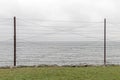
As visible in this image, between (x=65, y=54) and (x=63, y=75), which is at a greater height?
(x=65, y=54)

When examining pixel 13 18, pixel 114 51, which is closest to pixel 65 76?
pixel 13 18

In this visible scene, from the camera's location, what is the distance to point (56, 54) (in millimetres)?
19031

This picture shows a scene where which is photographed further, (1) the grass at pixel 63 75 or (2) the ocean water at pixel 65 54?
(2) the ocean water at pixel 65 54

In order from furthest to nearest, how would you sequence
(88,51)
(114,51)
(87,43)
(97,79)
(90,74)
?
1. (114,51)
2. (88,51)
3. (87,43)
4. (90,74)
5. (97,79)

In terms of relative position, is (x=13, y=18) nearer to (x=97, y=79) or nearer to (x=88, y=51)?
(x=97, y=79)

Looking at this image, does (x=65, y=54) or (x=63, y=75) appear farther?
(x=65, y=54)

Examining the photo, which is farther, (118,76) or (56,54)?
(56,54)

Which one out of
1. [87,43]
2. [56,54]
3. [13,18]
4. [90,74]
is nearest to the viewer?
[90,74]

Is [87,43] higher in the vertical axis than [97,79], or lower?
higher

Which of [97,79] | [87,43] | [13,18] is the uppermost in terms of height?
[13,18]

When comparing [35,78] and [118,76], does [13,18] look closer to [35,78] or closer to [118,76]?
[35,78]

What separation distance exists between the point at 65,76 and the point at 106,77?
4.60 ft

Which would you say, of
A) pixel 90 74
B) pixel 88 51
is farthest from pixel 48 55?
pixel 90 74

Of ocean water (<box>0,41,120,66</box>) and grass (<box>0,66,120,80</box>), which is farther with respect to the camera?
ocean water (<box>0,41,120,66</box>)
